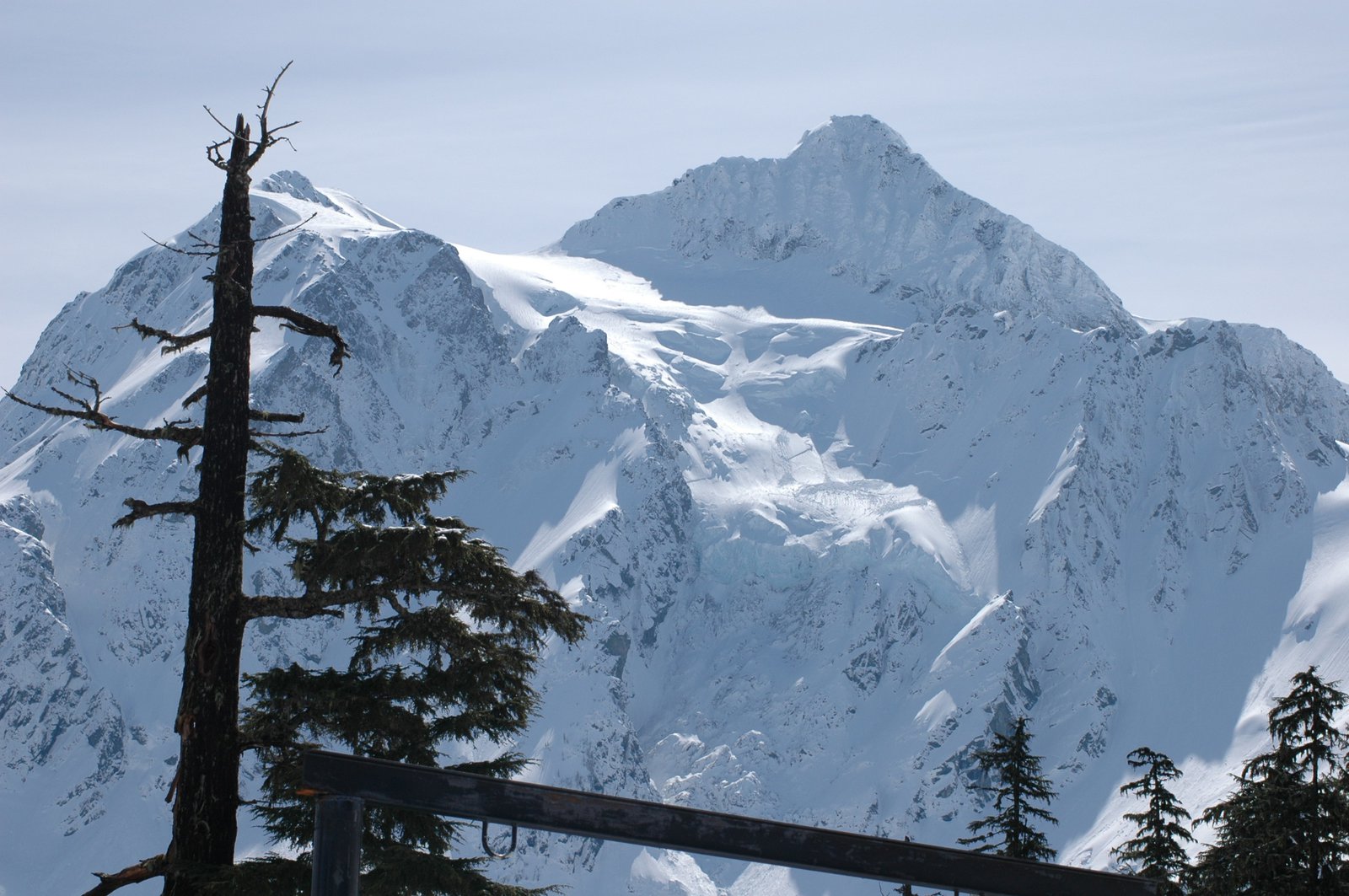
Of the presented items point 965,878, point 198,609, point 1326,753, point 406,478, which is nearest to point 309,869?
point 198,609

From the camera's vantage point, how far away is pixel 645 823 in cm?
1013

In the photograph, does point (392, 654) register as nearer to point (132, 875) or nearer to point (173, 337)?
point (132, 875)

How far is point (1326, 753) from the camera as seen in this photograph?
35719mm

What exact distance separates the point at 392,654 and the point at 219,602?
3.45 meters

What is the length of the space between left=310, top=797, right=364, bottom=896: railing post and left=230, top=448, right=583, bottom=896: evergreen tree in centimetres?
270

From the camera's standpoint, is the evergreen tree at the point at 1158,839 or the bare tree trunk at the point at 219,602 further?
the evergreen tree at the point at 1158,839

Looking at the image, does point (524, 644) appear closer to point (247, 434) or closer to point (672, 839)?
point (247, 434)

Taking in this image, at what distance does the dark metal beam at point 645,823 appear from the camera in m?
9.99

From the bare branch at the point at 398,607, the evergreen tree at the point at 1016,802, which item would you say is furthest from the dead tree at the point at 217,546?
the evergreen tree at the point at 1016,802

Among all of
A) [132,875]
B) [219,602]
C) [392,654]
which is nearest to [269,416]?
[219,602]

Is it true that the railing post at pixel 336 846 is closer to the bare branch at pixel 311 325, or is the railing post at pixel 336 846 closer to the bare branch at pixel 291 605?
the bare branch at pixel 291 605

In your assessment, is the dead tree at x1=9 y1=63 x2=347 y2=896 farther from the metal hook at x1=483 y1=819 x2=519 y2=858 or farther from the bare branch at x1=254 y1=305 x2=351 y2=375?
the metal hook at x1=483 y1=819 x2=519 y2=858

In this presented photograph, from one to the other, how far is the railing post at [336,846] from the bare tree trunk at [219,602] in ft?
7.75

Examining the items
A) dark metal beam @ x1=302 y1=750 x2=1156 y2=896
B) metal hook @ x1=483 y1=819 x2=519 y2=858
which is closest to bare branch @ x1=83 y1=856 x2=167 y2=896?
metal hook @ x1=483 y1=819 x2=519 y2=858
